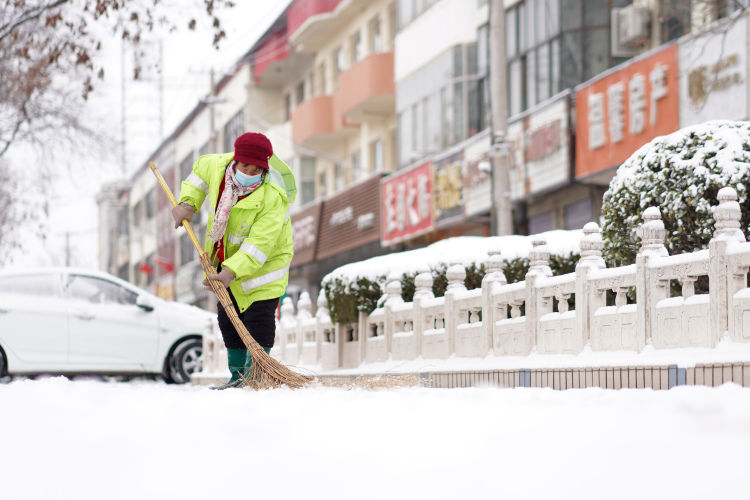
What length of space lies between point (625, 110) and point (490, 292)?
10.9 m

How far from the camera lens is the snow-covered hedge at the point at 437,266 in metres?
12.5

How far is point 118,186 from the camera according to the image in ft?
306

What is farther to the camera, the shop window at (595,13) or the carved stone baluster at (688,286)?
the shop window at (595,13)

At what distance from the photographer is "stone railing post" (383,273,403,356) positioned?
43.8 ft

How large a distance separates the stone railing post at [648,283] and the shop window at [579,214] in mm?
15083

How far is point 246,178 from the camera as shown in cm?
948

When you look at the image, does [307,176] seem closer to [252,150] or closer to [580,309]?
[580,309]

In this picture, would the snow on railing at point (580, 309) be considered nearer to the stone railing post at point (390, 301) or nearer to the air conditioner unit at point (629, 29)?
the stone railing post at point (390, 301)

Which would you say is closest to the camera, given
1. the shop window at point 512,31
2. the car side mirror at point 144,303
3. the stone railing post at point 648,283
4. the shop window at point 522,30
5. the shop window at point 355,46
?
the stone railing post at point 648,283

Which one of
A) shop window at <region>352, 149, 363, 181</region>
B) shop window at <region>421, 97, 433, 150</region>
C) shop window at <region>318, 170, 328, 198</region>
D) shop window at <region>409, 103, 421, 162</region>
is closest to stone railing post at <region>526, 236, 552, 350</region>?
shop window at <region>421, 97, 433, 150</region>

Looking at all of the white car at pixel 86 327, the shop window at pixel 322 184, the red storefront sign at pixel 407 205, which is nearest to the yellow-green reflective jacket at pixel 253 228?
the white car at pixel 86 327

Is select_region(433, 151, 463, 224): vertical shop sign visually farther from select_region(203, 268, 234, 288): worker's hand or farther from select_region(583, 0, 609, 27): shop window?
select_region(203, 268, 234, 288): worker's hand

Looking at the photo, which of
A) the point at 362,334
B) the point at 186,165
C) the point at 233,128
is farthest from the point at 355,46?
the point at 186,165

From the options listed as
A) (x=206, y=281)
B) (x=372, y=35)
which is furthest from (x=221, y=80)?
(x=206, y=281)
